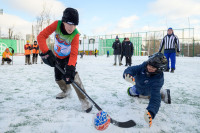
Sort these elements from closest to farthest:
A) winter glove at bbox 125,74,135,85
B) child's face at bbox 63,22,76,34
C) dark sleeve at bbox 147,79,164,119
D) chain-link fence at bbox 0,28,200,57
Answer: dark sleeve at bbox 147,79,164,119 < winter glove at bbox 125,74,135,85 < child's face at bbox 63,22,76,34 < chain-link fence at bbox 0,28,200,57

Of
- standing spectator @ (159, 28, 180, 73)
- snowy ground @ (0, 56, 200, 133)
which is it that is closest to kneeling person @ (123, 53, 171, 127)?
snowy ground @ (0, 56, 200, 133)

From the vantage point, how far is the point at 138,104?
2.56 metres

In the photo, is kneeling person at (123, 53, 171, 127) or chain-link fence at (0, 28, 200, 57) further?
chain-link fence at (0, 28, 200, 57)

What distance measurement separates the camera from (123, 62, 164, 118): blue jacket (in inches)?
76.9

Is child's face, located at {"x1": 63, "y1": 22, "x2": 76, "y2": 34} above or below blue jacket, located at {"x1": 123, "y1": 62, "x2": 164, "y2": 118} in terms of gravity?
above

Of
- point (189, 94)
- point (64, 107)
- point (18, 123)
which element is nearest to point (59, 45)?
point (64, 107)

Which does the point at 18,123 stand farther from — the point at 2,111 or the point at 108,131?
the point at 108,131

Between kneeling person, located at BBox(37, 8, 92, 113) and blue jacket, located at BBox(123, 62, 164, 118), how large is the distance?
806mm

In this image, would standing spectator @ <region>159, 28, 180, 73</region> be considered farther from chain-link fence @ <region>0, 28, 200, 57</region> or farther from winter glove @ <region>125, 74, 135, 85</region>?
chain-link fence @ <region>0, 28, 200, 57</region>

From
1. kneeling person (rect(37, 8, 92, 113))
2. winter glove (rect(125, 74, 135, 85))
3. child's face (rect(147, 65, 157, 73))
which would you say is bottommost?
winter glove (rect(125, 74, 135, 85))

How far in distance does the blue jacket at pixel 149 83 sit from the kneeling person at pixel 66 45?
806 mm

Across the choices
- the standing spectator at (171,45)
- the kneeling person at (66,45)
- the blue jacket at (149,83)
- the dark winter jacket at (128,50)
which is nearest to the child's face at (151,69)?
the blue jacket at (149,83)

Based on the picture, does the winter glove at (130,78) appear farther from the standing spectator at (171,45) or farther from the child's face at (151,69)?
the standing spectator at (171,45)

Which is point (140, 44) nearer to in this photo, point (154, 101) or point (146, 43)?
point (146, 43)
